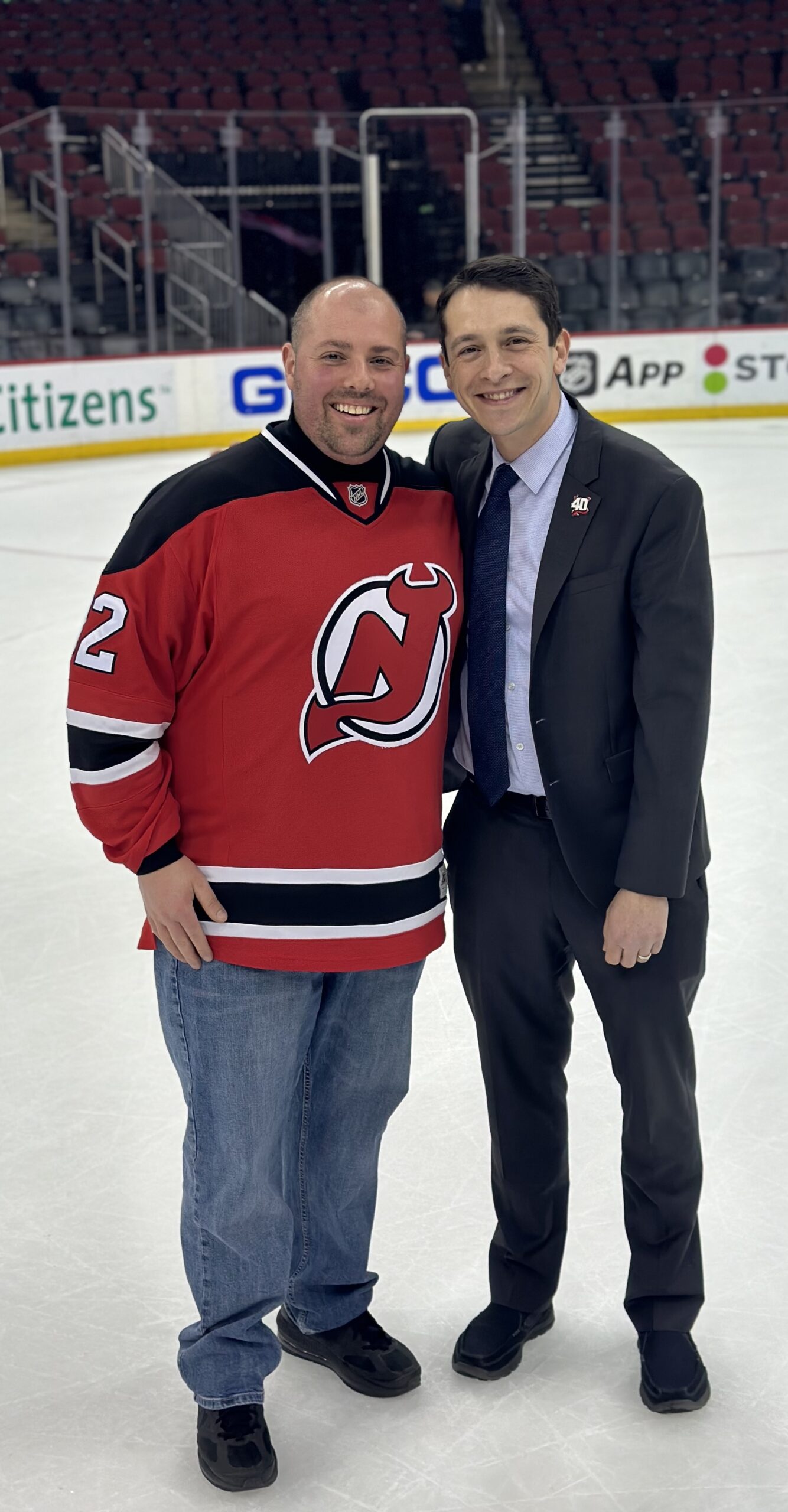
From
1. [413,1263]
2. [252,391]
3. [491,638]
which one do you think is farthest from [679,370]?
[491,638]

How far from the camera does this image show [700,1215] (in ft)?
7.70

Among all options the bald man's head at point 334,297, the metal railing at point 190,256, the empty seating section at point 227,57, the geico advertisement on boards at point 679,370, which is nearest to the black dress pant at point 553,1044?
the bald man's head at point 334,297

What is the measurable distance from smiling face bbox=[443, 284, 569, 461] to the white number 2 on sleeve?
1.50ft

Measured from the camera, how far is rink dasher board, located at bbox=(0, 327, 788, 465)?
11484mm

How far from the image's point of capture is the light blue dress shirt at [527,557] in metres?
1.82

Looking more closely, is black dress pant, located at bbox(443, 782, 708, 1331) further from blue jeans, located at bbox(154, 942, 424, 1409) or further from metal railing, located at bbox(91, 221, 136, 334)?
metal railing, located at bbox(91, 221, 136, 334)

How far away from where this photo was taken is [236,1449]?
70.6 inches

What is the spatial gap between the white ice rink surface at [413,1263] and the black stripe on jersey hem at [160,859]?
70cm

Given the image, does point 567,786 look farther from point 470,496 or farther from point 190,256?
point 190,256

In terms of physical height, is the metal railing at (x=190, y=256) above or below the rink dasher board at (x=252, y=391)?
above

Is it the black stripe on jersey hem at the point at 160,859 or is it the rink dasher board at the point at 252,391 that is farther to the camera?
the rink dasher board at the point at 252,391

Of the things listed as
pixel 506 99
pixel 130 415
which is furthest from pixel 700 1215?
pixel 506 99

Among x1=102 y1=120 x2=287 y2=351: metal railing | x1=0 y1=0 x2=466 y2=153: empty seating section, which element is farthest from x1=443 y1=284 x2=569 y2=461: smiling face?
x1=0 y1=0 x2=466 y2=153: empty seating section

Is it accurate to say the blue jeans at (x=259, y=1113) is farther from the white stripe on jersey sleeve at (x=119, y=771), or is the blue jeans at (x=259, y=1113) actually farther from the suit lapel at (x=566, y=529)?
the suit lapel at (x=566, y=529)
